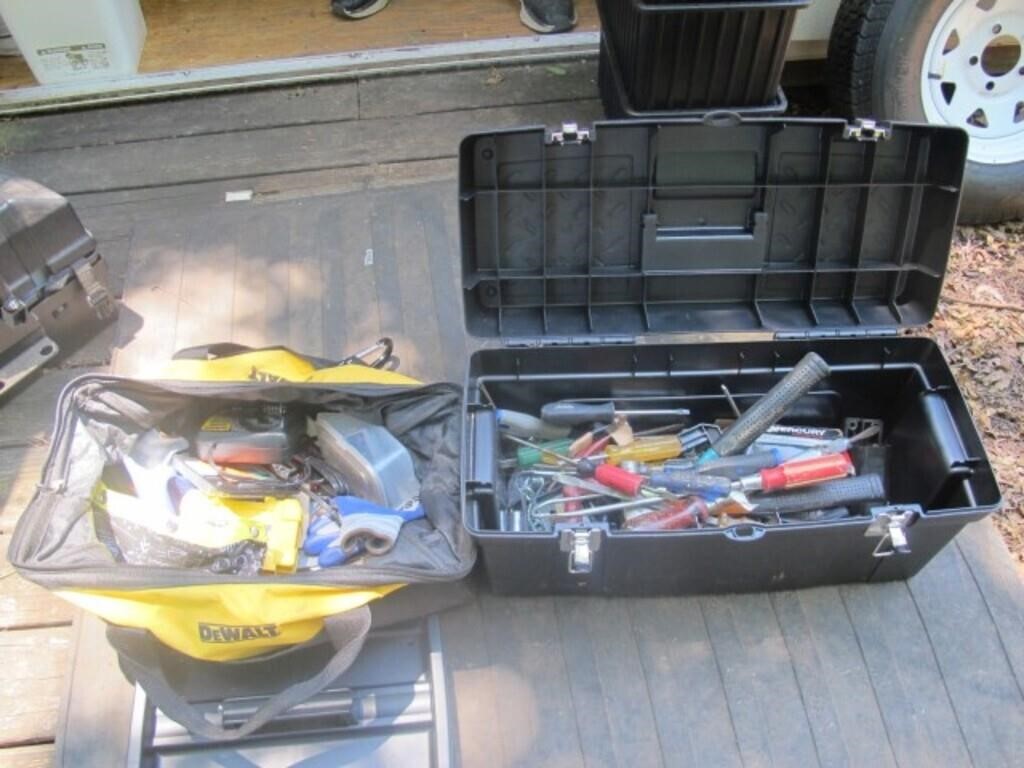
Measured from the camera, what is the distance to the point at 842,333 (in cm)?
150

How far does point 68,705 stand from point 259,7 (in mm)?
2311

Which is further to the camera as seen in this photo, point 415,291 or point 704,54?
point 415,291

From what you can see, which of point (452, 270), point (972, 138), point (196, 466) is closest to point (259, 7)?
point (452, 270)

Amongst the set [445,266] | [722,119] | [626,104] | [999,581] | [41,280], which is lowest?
[999,581]

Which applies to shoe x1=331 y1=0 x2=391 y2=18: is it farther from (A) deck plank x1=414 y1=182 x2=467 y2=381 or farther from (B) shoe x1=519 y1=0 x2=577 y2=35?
(A) deck plank x1=414 y1=182 x2=467 y2=381

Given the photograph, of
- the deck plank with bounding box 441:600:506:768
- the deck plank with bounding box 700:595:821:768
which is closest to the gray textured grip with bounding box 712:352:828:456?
the deck plank with bounding box 700:595:821:768

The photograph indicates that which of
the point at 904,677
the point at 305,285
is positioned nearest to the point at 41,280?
the point at 305,285

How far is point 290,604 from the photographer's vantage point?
1283 mm

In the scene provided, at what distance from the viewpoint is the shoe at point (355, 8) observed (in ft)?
9.26

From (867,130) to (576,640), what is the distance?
3.02 feet

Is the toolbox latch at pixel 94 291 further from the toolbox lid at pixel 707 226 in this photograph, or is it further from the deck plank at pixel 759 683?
the deck plank at pixel 759 683

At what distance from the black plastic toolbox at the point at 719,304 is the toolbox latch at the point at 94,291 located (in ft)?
3.02

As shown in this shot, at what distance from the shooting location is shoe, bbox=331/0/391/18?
9.26 feet

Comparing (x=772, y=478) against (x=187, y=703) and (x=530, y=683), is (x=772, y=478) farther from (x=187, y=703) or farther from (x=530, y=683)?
(x=187, y=703)
